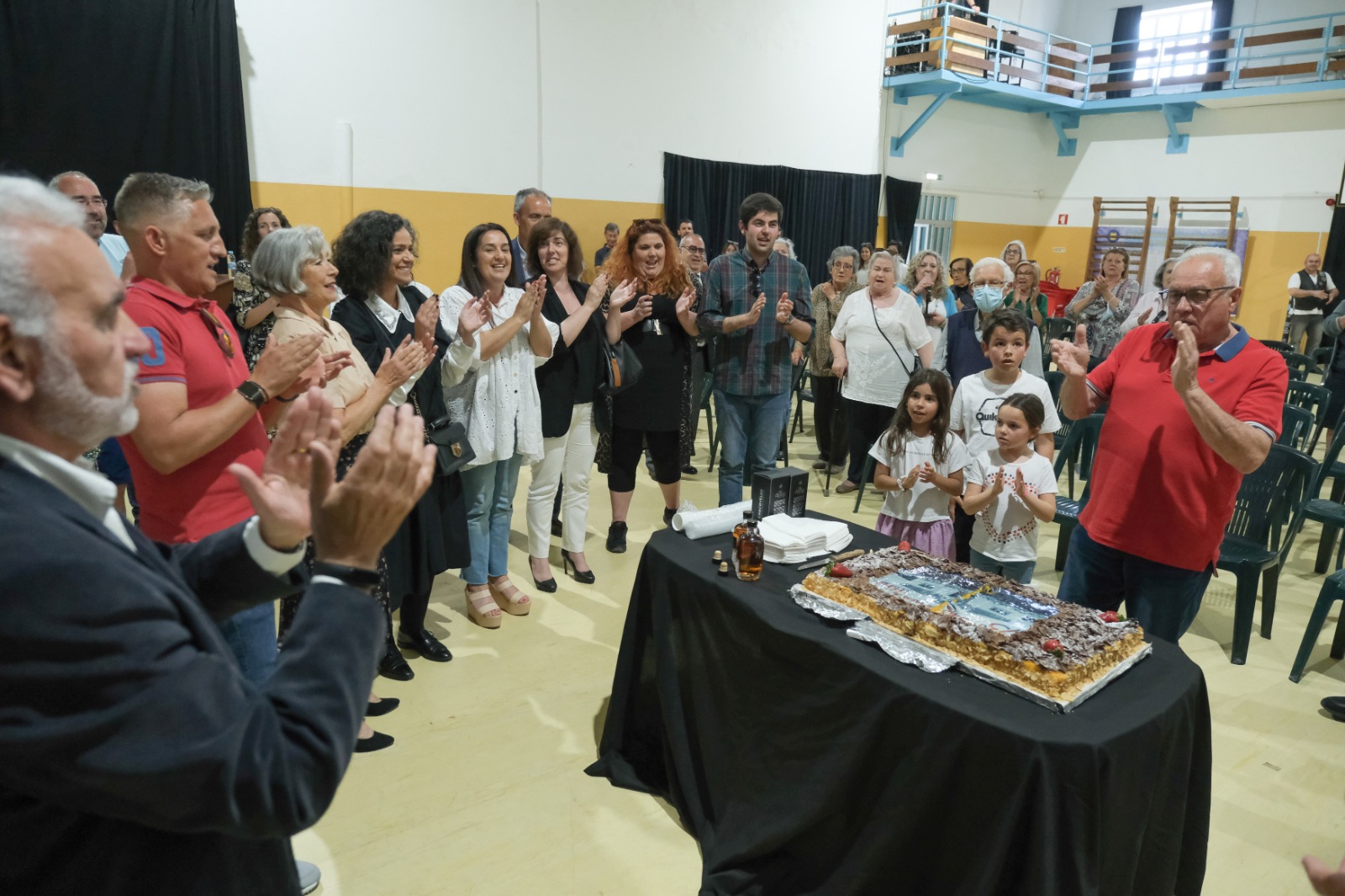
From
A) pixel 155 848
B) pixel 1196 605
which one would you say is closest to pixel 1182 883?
pixel 1196 605

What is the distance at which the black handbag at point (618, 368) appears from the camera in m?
3.59

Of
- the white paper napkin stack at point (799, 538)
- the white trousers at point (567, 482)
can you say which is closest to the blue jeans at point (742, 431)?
the white trousers at point (567, 482)

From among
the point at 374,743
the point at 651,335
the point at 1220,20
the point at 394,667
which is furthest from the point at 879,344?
the point at 1220,20

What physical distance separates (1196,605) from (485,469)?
2.46 m

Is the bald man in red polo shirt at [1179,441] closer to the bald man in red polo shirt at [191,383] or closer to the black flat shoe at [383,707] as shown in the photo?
the bald man in red polo shirt at [191,383]

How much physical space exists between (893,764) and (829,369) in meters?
4.07

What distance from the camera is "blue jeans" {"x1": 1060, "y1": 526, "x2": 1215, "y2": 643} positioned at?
7.43 feet

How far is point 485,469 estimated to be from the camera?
324 centimetres

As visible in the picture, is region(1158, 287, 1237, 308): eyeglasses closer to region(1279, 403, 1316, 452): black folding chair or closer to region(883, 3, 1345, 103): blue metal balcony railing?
region(1279, 403, 1316, 452): black folding chair

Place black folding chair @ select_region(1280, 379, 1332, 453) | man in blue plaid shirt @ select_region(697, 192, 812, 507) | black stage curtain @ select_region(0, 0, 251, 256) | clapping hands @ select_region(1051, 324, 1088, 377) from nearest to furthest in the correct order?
clapping hands @ select_region(1051, 324, 1088, 377)
man in blue plaid shirt @ select_region(697, 192, 812, 507)
black folding chair @ select_region(1280, 379, 1332, 453)
black stage curtain @ select_region(0, 0, 251, 256)

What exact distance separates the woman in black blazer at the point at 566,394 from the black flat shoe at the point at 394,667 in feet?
2.73

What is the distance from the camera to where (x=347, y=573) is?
2.85 feet

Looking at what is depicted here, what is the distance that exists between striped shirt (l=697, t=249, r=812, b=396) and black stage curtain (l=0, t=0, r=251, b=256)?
14.5ft

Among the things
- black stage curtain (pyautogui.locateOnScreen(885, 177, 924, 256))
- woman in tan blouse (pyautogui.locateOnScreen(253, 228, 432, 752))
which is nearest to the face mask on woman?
woman in tan blouse (pyautogui.locateOnScreen(253, 228, 432, 752))
